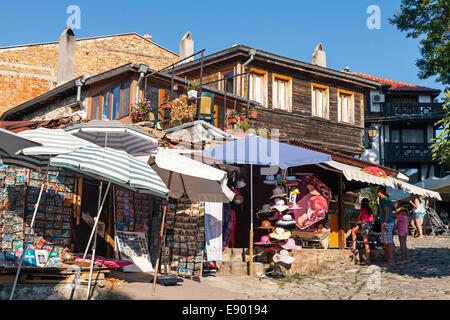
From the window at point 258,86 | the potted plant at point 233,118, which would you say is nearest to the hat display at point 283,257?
the potted plant at point 233,118

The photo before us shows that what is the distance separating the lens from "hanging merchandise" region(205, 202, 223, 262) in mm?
10289

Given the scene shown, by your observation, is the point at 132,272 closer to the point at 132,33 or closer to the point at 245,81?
the point at 245,81

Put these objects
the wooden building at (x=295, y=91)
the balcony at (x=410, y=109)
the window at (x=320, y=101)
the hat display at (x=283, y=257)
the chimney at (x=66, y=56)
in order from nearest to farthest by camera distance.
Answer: the hat display at (x=283, y=257) → the wooden building at (x=295, y=91) → the window at (x=320, y=101) → the chimney at (x=66, y=56) → the balcony at (x=410, y=109)

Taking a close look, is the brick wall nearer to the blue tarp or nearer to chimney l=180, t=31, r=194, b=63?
chimney l=180, t=31, r=194, b=63

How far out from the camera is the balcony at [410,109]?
38.3 m

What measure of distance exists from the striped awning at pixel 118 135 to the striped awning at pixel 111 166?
5.99 feet

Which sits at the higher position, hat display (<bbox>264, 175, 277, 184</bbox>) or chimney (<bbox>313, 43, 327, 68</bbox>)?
chimney (<bbox>313, 43, 327, 68</bbox>)

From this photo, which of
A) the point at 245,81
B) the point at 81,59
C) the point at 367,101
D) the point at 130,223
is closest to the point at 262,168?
the point at 130,223

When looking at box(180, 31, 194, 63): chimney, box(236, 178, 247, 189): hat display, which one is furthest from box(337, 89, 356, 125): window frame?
box(236, 178, 247, 189): hat display

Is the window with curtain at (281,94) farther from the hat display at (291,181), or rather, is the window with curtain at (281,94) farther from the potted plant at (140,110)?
the hat display at (291,181)

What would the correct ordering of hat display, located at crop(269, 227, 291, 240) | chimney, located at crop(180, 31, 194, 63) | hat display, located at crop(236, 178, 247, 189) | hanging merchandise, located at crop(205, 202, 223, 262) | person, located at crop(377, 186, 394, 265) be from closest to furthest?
1. hat display, located at crop(269, 227, 291, 240)
2. hanging merchandise, located at crop(205, 202, 223, 262)
3. person, located at crop(377, 186, 394, 265)
4. hat display, located at crop(236, 178, 247, 189)
5. chimney, located at crop(180, 31, 194, 63)

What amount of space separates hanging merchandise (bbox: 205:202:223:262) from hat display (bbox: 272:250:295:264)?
120cm

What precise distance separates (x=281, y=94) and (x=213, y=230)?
1070 centimetres

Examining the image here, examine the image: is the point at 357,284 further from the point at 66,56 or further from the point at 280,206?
the point at 66,56
